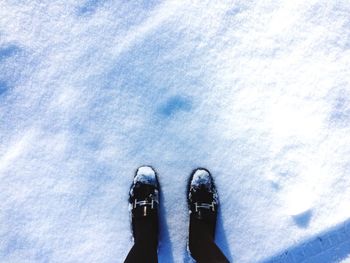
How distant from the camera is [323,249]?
5.80ft

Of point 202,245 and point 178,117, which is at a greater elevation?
point 178,117

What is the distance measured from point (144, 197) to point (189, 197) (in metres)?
0.26

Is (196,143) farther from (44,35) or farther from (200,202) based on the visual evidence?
(44,35)

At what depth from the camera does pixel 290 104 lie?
1.78 m

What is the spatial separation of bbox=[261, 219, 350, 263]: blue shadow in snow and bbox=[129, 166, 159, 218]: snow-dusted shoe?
2.42 ft

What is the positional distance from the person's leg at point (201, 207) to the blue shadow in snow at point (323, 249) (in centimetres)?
43

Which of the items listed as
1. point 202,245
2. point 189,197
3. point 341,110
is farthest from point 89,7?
point 341,110

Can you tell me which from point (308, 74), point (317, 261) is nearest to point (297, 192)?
point (317, 261)

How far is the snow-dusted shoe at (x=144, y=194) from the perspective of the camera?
1732 millimetres

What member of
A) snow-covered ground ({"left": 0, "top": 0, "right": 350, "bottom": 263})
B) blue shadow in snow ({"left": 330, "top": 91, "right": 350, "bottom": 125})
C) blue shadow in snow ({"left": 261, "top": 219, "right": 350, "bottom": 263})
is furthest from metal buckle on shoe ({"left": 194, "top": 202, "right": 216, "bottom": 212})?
blue shadow in snow ({"left": 330, "top": 91, "right": 350, "bottom": 125})

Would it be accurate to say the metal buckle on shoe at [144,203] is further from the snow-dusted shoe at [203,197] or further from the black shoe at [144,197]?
the snow-dusted shoe at [203,197]

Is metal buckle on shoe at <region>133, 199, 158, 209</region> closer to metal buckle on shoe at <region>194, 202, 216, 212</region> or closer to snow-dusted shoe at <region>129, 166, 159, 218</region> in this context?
snow-dusted shoe at <region>129, 166, 159, 218</region>

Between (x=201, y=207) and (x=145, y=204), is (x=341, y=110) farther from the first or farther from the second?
(x=145, y=204)

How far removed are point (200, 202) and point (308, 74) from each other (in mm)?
968
